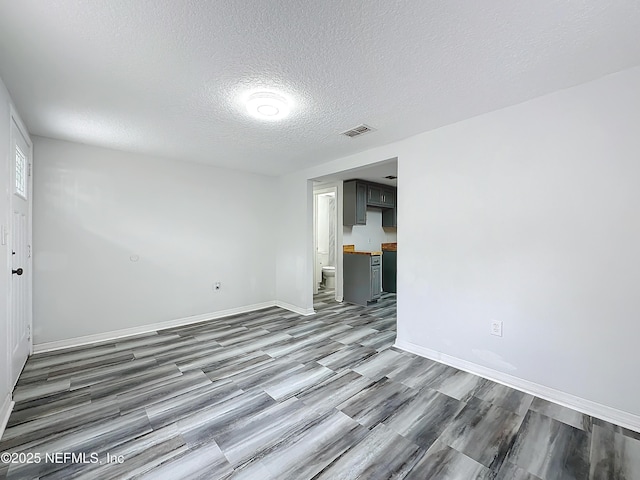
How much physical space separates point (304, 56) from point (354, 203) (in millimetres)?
3600

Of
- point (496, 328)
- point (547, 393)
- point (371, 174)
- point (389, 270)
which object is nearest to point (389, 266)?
point (389, 270)

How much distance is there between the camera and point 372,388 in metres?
2.27

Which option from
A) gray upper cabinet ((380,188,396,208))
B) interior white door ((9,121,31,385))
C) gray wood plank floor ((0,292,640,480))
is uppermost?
gray upper cabinet ((380,188,396,208))

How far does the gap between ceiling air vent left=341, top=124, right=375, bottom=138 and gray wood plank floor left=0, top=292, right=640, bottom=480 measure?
236 centimetres

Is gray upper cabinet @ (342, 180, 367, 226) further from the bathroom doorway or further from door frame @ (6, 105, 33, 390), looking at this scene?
door frame @ (6, 105, 33, 390)

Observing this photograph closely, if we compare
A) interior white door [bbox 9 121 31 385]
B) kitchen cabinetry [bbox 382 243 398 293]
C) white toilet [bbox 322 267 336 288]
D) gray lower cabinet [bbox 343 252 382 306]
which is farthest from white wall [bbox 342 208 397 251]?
interior white door [bbox 9 121 31 385]

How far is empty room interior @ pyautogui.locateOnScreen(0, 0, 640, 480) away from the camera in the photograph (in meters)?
1.47

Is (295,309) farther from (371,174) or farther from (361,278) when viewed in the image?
(371,174)

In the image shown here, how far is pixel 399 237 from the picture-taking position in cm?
309

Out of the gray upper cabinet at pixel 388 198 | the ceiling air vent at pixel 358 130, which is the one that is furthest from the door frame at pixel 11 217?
the gray upper cabinet at pixel 388 198

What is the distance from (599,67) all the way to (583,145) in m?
0.49

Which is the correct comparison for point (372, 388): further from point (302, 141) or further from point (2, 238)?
point (2, 238)

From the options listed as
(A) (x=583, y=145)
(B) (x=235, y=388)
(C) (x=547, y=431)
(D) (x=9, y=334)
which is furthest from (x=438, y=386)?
(D) (x=9, y=334)

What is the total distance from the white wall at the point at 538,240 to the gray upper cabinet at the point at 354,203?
215 cm
